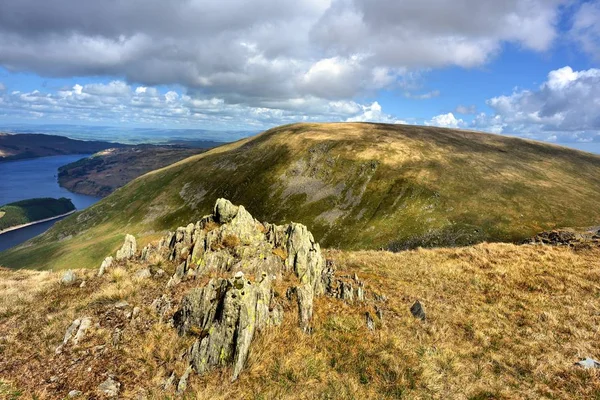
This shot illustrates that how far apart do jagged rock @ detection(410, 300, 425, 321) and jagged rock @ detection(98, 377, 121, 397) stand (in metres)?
15.9

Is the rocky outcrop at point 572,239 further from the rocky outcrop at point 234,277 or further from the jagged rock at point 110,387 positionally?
the jagged rock at point 110,387

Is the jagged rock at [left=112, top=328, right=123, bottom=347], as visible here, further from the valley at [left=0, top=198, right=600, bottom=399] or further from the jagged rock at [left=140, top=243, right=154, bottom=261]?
the jagged rock at [left=140, top=243, right=154, bottom=261]

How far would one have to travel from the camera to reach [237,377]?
467 inches

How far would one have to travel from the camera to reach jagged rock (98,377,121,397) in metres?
10.7

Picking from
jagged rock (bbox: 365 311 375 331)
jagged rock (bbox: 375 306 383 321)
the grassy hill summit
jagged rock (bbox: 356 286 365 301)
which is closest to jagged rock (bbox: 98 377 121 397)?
jagged rock (bbox: 365 311 375 331)

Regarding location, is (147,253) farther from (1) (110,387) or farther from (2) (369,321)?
(2) (369,321)

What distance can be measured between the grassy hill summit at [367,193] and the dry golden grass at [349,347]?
71005 mm

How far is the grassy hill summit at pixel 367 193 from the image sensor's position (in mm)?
96688

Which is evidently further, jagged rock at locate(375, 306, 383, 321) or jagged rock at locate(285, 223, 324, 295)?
jagged rock at locate(285, 223, 324, 295)

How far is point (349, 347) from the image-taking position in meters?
14.3

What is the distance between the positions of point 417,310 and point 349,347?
275 inches

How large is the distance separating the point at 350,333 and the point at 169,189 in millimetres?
178509

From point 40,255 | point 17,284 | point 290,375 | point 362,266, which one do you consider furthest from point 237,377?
point 40,255

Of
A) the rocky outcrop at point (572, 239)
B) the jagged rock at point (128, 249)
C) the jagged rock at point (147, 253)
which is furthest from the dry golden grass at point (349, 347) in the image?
the rocky outcrop at point (572, 239)
